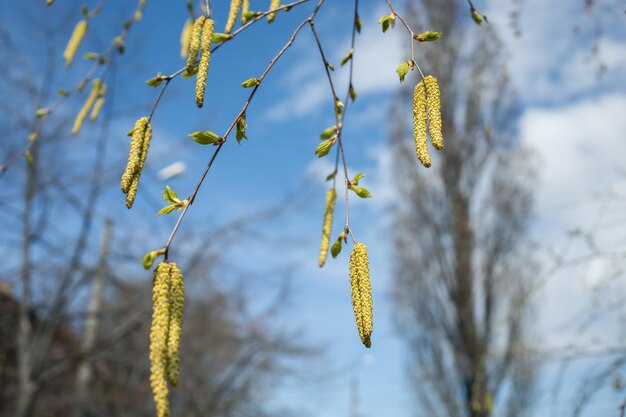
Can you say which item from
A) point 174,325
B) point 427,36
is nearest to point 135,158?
point 174,325

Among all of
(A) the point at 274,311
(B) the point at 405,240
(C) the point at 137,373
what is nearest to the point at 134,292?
(A) the point at 274,311

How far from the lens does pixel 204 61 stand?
112 centimetres

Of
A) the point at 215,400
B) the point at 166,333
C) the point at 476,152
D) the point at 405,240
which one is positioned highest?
the point at 476,152

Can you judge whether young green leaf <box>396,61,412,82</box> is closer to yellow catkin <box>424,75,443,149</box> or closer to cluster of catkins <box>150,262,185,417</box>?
yellow catkin <box>424,75,443,149</box>

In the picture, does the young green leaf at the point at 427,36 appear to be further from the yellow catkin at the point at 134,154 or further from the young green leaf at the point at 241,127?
the yellow catkin at the point at 134,154

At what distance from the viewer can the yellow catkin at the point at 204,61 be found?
106 centimetres

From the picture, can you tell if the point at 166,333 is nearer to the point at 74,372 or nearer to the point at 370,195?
the point at 370,195

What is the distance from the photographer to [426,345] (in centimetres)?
1026

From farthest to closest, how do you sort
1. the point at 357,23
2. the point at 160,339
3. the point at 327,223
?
the point at 357,23, the point at 327,223, the point at 160,339

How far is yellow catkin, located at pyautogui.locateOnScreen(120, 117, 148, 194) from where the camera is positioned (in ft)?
3.53

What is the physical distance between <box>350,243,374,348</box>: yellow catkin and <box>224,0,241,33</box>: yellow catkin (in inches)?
19.3

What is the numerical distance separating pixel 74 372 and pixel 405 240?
6.00m

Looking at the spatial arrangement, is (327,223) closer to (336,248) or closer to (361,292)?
(336,248)

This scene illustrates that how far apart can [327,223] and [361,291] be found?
0.25m
